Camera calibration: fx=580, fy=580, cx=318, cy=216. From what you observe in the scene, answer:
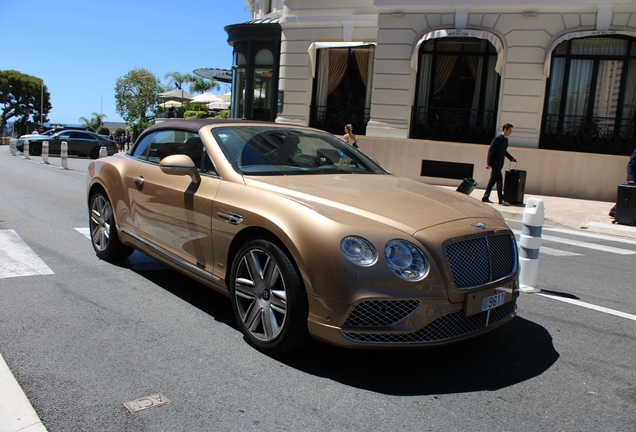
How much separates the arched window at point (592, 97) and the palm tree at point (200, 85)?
191ft

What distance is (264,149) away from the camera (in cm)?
489

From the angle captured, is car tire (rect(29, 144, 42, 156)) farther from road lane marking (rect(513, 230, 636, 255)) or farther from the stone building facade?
road lane marking (rect(513, 230, 636, 255))

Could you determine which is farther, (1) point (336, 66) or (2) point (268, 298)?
(1) point (336, 66)

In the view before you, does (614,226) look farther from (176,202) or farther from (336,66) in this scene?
(336,66)

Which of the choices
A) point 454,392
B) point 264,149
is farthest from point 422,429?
point 264,149

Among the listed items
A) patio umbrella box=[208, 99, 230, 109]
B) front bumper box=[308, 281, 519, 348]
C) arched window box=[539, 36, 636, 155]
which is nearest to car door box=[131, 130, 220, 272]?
front bumper box=[308, 281, 519, 348]

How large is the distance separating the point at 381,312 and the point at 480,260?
816mm

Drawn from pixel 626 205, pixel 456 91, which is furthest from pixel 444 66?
pixel 626 205

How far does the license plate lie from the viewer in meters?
3.75

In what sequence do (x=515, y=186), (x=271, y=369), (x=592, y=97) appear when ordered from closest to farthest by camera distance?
(x=271, y=369) → (x=515, y=186) → (x=592, y=97)

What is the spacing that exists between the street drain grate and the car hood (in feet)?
4.77

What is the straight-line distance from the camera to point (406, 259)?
11.5 feet

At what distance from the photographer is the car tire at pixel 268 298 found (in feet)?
12.1

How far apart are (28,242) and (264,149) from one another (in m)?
4.20
